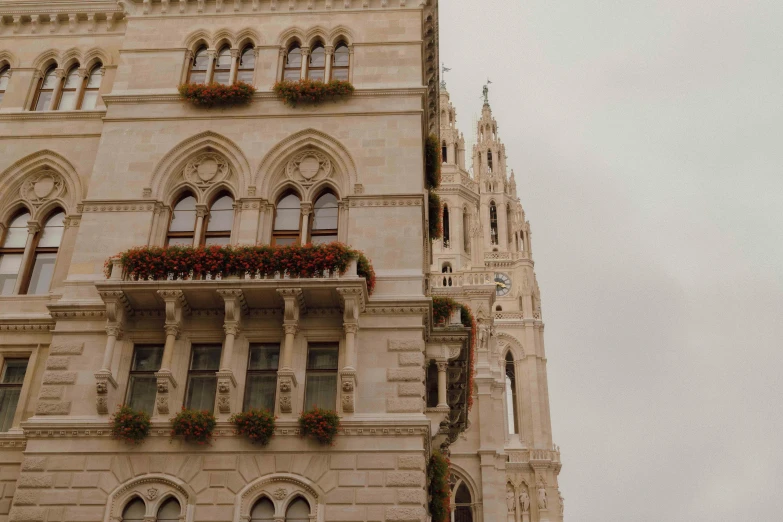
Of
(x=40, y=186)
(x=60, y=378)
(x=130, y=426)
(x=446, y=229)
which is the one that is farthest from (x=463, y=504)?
(x=446, y=229)

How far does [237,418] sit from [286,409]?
1038 millimetres

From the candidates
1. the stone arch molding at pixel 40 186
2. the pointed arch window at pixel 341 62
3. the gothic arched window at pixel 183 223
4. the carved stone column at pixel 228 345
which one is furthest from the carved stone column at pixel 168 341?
the pointed arch window at pixel 341 62

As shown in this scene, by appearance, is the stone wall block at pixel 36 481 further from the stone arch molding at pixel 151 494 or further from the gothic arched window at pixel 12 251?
the gothic arched window at pixel 12 251

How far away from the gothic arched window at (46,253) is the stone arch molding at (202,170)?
9.75 feet

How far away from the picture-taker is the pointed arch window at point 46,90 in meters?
25.8

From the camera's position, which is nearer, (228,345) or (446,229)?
(228,345)

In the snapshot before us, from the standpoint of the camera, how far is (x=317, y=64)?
82.1 ft

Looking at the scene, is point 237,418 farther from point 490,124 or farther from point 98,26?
point 490,124

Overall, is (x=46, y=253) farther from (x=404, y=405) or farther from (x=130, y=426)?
(x=404, y=405)

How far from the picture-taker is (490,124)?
118 meters

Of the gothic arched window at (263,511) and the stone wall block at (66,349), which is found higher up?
the stone wall block at (66,349)

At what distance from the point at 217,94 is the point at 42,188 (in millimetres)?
5424

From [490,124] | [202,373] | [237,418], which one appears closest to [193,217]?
[202,373]

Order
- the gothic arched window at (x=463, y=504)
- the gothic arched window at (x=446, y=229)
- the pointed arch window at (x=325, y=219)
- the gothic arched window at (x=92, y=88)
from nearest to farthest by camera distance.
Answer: the pointed arch window at (x=325, y=219)
the gothic arched window at (x=92, y=88)
the gothic arched window at (x=463, y=504)
the gothic arched window at (x=446, y=229)
